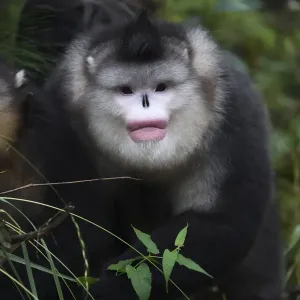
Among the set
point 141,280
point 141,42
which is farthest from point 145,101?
point 141,280

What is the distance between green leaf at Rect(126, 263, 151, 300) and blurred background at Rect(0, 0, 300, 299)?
48.9 inches

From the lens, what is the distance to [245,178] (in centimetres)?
346

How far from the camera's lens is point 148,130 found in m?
3.20

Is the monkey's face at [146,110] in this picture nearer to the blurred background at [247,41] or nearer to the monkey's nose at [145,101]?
the monkey's nose at [145,101]

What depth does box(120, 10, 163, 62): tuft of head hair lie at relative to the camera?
3381 mm

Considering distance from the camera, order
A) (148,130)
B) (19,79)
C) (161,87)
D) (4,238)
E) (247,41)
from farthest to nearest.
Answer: (247,41) < (19,79) < (161,87) < (148,130) < (4,238)

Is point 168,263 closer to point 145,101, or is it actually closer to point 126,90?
point 145,101

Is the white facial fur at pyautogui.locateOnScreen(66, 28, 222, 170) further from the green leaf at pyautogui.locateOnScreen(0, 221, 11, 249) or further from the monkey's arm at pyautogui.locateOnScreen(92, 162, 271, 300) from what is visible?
the green leaf at pyautogui.locateOnScreen(0, 221, 11, 249)

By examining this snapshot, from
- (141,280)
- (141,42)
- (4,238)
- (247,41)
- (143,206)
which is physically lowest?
(247,41)

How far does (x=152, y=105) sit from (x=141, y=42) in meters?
0.26

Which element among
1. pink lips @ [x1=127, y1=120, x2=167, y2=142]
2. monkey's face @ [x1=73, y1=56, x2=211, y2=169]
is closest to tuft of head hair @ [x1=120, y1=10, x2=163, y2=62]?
monkey's face @ [x1=73, y1=56, x2=211, y2=169]

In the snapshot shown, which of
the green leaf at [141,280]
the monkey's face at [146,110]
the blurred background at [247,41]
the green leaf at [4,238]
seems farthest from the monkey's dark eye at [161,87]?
the green leaf at [4,238]

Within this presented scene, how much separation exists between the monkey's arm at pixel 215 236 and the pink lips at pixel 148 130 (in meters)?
0.36

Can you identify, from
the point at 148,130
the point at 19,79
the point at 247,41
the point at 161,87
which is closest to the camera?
the point at 148,130
